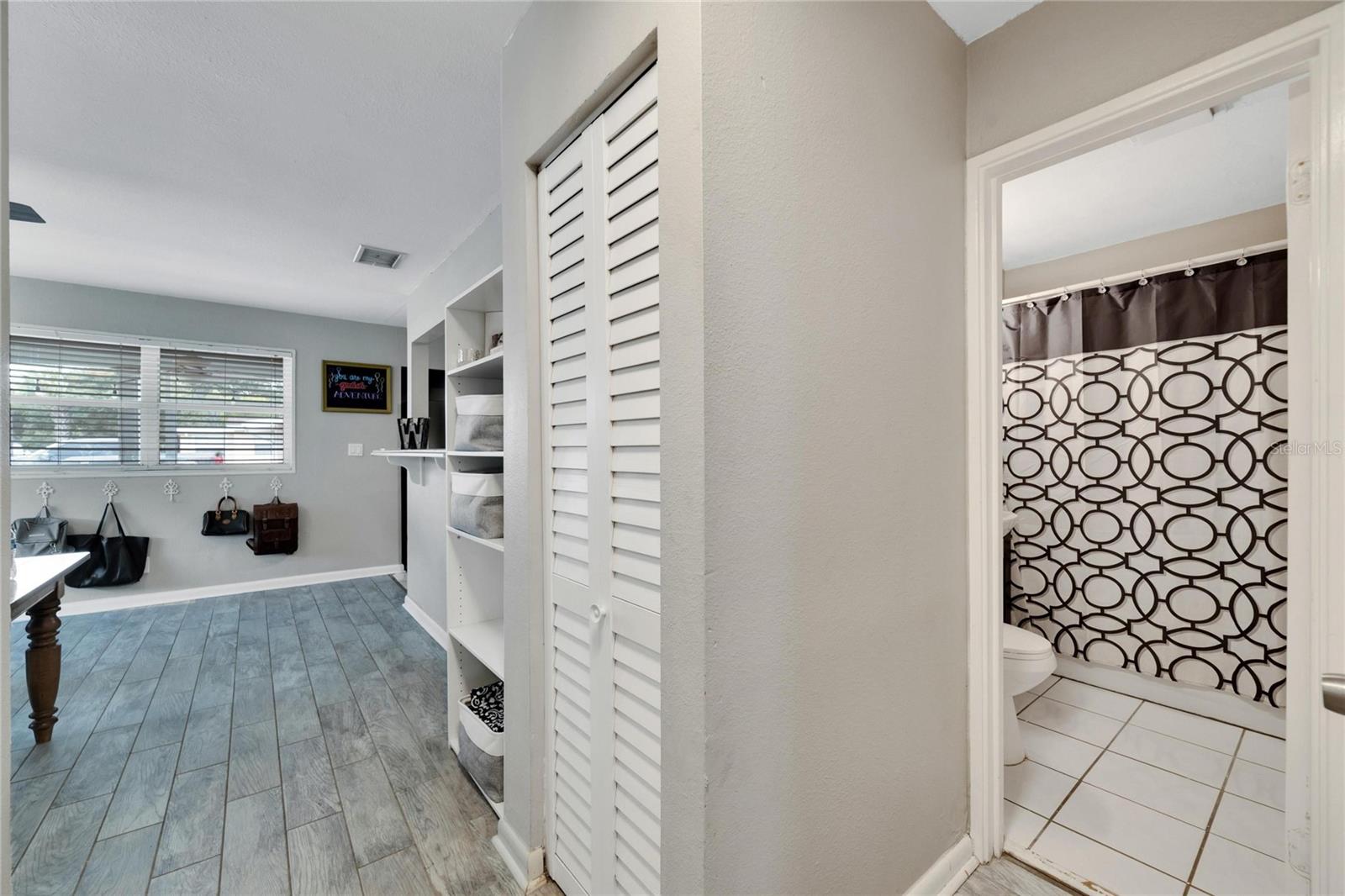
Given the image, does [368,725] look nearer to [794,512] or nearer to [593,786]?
[593,786]

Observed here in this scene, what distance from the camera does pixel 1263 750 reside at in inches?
82.6

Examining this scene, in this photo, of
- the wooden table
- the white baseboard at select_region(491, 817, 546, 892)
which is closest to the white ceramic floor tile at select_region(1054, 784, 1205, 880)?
the white baseboard at select_region(491, 817, 546, 892)

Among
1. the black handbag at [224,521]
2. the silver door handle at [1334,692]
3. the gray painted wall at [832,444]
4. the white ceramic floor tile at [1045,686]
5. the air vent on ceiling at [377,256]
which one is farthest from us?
the black handbag at [224,521]

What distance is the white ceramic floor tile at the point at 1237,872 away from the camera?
1449 mm

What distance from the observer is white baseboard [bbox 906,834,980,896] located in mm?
1354

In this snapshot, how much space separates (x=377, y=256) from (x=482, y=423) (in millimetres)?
1853

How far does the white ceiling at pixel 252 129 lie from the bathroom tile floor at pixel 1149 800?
9.36ft

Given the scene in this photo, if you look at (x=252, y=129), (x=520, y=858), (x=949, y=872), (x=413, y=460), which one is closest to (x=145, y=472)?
(x=413, y=460)

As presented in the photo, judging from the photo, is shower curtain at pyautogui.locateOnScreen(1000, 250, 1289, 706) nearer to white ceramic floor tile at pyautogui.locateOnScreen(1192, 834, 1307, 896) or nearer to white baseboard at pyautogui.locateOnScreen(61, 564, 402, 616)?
white ceramic floor tile at pyautogui.locateOnScreen(1192, 834, 1307, 896)

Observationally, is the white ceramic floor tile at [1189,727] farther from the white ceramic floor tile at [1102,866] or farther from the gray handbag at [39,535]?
the gray handbag at [39,535]

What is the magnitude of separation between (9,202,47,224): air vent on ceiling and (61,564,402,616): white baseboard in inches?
103

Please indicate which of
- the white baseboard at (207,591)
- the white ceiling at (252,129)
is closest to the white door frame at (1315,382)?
the white ceiling at (252,129)

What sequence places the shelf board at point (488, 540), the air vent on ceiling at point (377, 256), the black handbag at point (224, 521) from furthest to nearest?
the black handbag at point (224, 521)
the air vent on ceiling at point (377, 256)
the shelf board at point (488, 540)

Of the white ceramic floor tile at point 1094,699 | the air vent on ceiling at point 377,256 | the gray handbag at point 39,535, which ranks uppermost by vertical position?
the air vent on ceiling at point 377,256
